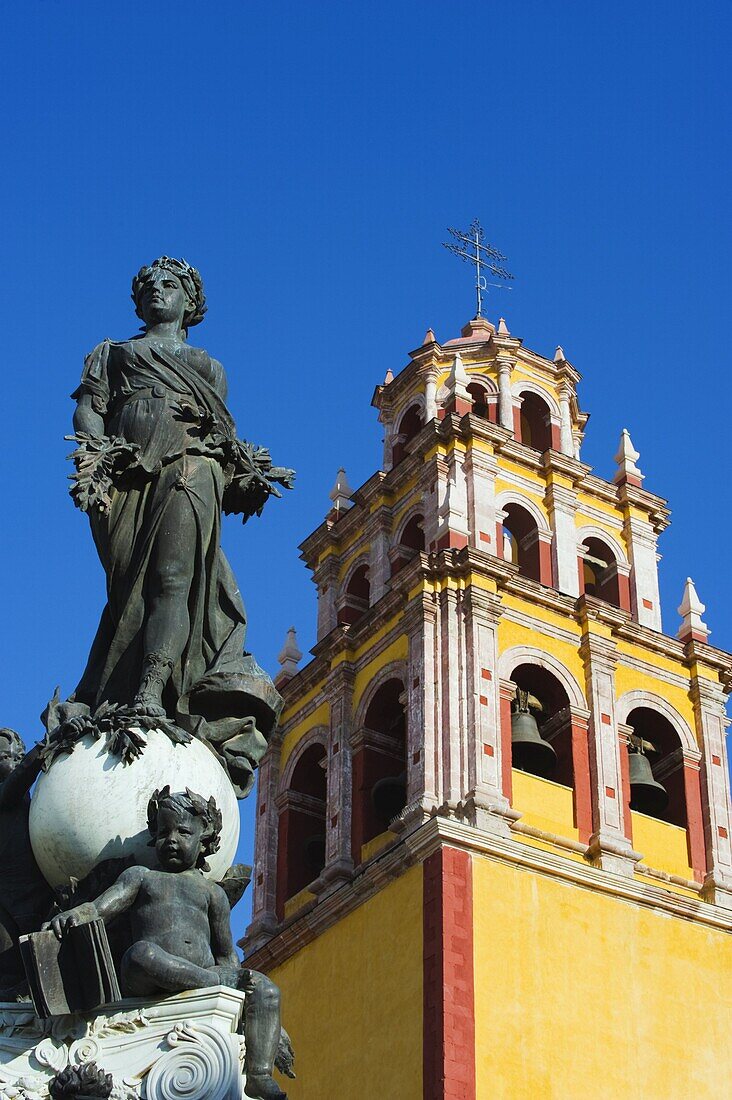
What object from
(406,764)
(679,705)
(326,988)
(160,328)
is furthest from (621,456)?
(160,328)

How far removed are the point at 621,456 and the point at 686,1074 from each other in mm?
11600

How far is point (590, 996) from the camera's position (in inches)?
1123

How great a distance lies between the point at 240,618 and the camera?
6.80 meters

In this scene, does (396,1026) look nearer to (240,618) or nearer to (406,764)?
(406,764)

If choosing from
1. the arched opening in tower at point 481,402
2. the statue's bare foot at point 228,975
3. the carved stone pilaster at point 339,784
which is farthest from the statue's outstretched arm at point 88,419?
the arched opening in tower at point 481,402

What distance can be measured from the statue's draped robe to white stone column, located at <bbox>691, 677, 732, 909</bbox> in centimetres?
2522

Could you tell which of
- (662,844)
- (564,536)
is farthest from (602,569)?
(662,844)

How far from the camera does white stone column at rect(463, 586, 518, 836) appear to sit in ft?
93.1

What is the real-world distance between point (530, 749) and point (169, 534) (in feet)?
79.8

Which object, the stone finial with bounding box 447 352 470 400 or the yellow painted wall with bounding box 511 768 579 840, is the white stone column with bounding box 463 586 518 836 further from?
the stone finial with bounding box 447 352 470 400

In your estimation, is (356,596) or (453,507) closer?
(453,507)

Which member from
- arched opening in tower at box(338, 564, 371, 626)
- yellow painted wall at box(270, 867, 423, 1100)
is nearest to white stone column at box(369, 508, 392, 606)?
arched opening in tower at box(338, 564, 371, 626)

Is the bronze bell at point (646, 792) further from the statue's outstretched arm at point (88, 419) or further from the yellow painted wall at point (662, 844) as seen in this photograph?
the statue's outstretched arm at point (88, 419)

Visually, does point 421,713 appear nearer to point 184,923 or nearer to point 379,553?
point 379,553
